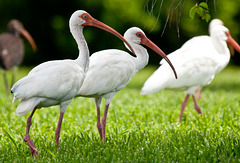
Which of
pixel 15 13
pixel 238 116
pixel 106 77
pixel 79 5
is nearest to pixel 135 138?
pixel 106 77

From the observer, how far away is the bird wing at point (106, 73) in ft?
15.6

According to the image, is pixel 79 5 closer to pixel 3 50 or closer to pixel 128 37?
pixel 3 50

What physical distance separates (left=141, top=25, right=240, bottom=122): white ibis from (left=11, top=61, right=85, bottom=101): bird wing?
7.31 ft

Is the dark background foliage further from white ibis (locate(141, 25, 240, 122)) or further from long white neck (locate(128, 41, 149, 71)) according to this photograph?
long white neck (locate(128, 41, 149, 71))

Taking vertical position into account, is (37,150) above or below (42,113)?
above

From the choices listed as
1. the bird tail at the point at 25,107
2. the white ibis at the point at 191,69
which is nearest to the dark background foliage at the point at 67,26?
the white ibis at the point at 191,69

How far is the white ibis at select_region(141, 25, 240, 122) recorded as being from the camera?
6434mm

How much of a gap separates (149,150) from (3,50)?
7955mm

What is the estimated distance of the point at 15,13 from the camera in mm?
23406

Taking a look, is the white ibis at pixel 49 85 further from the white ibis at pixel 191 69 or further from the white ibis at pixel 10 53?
the white ibis at pixel 10 53

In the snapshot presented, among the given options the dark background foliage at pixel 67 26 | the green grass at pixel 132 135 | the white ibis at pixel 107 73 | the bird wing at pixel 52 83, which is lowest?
the dark background foliage at pixel 67 26

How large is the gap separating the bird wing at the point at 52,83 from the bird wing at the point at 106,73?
47cm

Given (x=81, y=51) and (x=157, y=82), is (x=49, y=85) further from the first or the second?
(x=157, y=82)

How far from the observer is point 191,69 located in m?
6.62
